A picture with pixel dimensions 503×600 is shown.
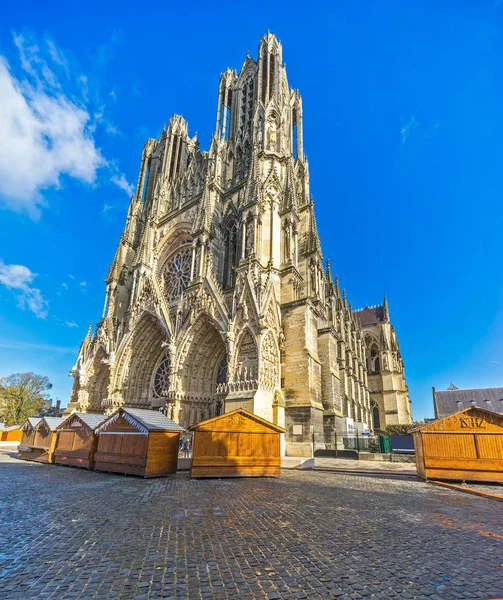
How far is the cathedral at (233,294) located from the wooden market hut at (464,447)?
5918mm

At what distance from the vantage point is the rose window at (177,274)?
24.4m

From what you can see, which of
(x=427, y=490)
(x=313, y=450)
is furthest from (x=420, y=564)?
(x=313, y=450)

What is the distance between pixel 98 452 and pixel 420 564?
11.0 m

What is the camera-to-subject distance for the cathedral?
54.9 feet

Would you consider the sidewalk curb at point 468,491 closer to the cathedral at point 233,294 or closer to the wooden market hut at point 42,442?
the cathedral at point 233,294

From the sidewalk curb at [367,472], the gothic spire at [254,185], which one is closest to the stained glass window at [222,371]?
the sidewalk curb at [367,472]

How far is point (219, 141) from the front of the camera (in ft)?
86.4

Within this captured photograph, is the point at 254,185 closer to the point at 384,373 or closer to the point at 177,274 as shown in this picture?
the point at 177,274

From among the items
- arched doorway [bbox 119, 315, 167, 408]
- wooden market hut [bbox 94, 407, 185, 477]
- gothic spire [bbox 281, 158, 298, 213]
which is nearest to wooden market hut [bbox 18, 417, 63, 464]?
wooden market hut [bbox 94, 407, 185, 477]

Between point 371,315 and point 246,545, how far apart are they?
152ft

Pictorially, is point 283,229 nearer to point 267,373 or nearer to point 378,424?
point 267,373

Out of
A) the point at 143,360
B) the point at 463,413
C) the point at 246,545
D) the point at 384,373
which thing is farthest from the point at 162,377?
the point at 384,373

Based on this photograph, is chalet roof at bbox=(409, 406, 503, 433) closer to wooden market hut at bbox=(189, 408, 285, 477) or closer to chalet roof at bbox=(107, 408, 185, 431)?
wooden market hut at bbox=(189, 408, 285, 477)

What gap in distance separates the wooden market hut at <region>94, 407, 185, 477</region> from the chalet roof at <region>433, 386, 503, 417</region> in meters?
33.1
